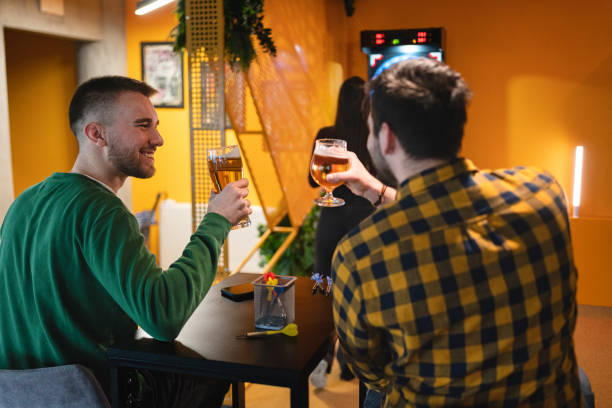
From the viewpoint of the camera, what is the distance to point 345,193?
3.05 meters

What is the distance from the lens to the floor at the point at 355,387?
3029 mm

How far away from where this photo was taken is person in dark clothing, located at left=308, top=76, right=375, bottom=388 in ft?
9.68

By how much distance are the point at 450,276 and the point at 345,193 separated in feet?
6.52

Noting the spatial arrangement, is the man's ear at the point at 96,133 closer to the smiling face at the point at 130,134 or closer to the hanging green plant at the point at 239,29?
the smiling face at the point at 130,134

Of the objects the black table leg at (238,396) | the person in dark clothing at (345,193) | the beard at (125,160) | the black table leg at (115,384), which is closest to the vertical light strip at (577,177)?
the person in dark clothing at (345,193)

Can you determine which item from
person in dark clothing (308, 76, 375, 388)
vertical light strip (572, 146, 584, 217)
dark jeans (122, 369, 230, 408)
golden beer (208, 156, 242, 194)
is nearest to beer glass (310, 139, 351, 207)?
golden beer (208, 156, 242, 194)

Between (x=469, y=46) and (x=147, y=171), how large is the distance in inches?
154

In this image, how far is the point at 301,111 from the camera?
411 cm

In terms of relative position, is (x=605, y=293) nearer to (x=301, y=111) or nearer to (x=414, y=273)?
(x=301, y=111)

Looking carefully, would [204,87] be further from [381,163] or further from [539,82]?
[539,82]

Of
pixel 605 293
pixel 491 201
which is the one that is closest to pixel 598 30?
pixel 605 293

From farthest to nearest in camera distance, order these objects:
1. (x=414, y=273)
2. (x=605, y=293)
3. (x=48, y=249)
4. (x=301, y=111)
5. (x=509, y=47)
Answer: (x=509, y=47)
(x=605, y=293)
(x=301, y=111)
(x=48, y=249)
(x=414, y=273)

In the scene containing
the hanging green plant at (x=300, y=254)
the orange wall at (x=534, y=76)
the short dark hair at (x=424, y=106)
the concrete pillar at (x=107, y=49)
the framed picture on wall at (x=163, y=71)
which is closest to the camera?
the short dark hair at (x=424, y=106)

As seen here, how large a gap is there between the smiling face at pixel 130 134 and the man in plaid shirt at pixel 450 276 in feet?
2.79
